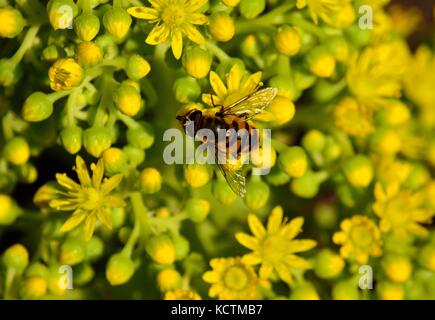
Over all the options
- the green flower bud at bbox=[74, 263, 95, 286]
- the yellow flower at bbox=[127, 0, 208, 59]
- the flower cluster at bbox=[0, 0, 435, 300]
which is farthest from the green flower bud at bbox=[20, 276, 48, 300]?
the yellow flower at bbox=[127, 0, 208, 59]

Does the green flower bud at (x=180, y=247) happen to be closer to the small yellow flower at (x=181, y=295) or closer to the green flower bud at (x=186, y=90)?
the small yellow flower at (x=181, y=295)

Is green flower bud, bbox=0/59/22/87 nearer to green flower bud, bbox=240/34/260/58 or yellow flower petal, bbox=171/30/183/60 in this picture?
yellow flower petal, bbox=171/30/183/60

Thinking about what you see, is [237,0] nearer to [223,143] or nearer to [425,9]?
[223,143]

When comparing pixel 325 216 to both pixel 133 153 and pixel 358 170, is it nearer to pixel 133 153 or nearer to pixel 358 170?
pixel 358 170

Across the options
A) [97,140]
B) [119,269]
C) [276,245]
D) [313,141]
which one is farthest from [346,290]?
[97,140]

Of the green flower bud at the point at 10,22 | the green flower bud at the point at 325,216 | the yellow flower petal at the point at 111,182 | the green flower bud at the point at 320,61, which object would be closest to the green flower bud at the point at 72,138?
the yellow flower petal at the point at 111,182

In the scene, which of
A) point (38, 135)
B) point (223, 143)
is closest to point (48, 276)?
point (38, 135)
